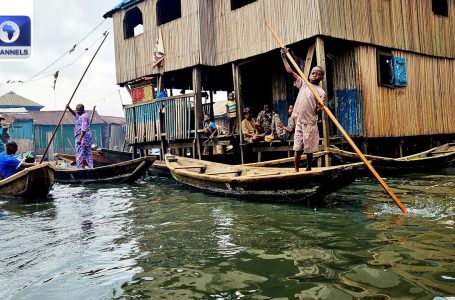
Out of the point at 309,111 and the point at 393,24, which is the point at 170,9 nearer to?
the point at 393,24

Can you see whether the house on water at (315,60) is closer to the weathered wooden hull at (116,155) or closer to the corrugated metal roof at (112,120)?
the weathered wooden hull at (116,155)

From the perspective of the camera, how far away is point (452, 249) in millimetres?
3465

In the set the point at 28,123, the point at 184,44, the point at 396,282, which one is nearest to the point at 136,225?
the point at 396,282

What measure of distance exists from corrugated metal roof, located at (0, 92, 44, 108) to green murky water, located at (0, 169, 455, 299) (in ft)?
91.7

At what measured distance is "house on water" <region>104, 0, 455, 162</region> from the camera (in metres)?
10.0

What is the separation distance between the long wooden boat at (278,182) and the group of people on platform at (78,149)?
3.76 metres

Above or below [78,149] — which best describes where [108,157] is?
below

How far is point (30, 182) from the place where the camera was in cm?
833

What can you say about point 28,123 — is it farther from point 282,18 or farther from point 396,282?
point 396,282

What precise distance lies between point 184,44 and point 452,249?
10062mm

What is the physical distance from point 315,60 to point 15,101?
92.0 ft

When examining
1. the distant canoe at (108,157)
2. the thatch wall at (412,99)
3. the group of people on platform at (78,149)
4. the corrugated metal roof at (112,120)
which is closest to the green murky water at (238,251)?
the group of people on platform at (78,149)

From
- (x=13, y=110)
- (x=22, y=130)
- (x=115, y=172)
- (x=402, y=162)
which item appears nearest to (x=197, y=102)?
(x=115, y=172)

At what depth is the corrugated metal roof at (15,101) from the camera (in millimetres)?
30923
